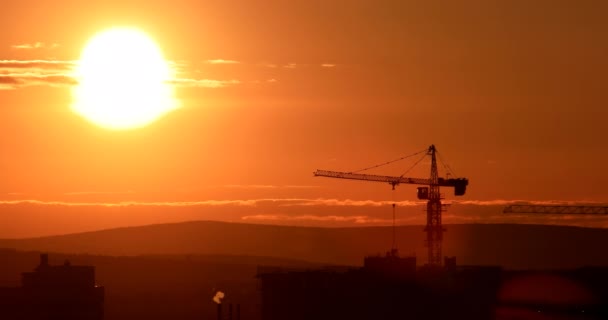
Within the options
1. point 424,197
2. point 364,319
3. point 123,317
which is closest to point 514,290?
point 364,319

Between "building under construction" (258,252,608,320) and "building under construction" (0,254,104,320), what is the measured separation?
695 inches

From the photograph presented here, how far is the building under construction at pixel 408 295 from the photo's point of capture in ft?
397

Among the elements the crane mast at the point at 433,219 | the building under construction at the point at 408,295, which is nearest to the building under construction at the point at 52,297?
the building under construction at the point at 408,295

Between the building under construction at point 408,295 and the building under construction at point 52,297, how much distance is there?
17663 mm

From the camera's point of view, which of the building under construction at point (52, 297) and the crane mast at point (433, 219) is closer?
the building under construction at point (52, 297)

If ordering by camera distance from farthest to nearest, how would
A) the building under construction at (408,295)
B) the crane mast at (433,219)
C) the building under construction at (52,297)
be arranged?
1. the crane mast at (433,219)
2. the building under construction at (52,297)
3. the building under construction at (408,295)

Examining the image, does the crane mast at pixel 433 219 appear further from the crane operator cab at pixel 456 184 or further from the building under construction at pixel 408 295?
the building under construction at pixel 408 295

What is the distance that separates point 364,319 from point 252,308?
68983 mm

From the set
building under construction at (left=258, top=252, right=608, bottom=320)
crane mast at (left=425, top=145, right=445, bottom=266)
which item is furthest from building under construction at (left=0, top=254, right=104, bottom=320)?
crane mast at (left=425, top=145, right=445, bottom=266)

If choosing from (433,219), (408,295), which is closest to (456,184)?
(433,219)

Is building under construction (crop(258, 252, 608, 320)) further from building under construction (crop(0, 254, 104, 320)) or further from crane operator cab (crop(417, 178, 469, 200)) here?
crane operator cab (crop(417, 178, 469, 200))

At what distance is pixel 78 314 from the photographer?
433 feet

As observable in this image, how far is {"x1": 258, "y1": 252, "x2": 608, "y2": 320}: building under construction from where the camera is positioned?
4769 inches

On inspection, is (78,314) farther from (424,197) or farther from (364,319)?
(424,197)
